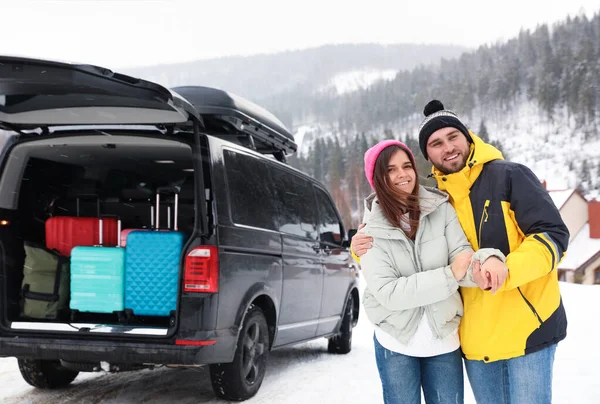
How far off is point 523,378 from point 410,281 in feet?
1.87

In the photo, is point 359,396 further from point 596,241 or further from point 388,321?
point 596,241

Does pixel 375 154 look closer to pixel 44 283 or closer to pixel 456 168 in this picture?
pixel 456 168

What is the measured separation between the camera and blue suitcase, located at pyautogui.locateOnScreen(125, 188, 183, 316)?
14.1 feet

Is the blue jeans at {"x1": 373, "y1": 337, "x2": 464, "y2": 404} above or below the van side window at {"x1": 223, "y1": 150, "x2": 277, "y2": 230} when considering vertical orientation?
below

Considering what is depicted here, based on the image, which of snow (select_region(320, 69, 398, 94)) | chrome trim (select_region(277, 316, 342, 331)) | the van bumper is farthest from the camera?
snow (select_region(320, 69, 398, 94))

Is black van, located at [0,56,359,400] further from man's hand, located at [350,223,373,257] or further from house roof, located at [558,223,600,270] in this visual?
house roof, located at [558,223,600,270]

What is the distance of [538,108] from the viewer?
98.6 m

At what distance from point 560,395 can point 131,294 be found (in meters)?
3.43

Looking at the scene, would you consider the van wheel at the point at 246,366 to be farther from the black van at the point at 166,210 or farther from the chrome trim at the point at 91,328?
the chrome trim at the point at 91,328

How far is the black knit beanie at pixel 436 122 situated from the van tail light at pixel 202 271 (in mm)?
1782

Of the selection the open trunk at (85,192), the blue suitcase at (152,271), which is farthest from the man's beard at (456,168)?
the blue suitcase at (152,271)

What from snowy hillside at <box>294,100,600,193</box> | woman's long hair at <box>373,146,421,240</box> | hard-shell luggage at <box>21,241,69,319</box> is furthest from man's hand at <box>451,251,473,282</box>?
snowy hillside at <box>294,100,600,193</box>

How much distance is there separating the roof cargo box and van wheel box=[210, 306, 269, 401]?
1.47m

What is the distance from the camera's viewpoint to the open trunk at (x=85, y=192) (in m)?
4.27
